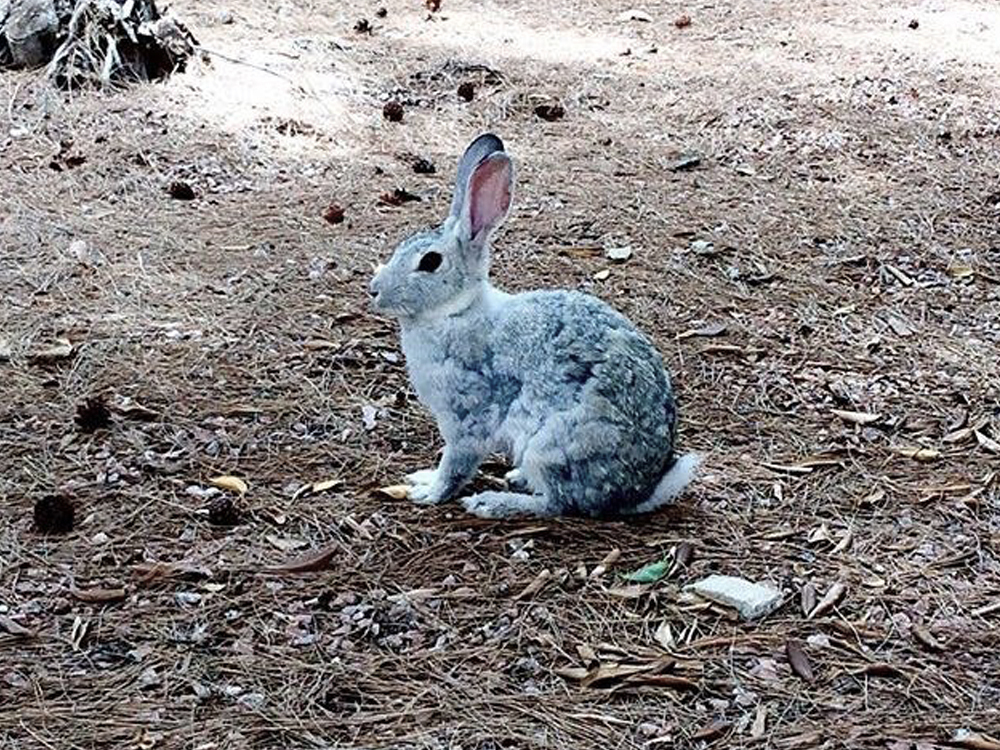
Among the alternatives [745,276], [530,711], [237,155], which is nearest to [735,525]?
[530,711]

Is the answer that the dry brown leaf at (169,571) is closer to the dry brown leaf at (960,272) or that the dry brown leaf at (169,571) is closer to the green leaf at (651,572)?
the green leaf at (651,572)

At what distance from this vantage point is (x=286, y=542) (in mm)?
3670

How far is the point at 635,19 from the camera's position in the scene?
9.22m

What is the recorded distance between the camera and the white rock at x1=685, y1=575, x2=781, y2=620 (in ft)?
11.0

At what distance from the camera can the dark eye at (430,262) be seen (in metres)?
3.73

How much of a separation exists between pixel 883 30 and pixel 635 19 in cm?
159

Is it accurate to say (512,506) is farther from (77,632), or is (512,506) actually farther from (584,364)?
(77,632)

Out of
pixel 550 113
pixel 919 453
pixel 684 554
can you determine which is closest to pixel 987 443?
pixel 919 453

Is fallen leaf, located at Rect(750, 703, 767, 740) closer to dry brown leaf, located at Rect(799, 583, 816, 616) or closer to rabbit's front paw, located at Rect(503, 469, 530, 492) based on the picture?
dry brown leaf, located at Rect(799, 583, 816, 616)

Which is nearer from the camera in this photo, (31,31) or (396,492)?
(396,492)

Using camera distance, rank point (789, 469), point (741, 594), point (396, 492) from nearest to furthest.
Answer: point (741, 594) → point (396, 492) → point (789, 469)

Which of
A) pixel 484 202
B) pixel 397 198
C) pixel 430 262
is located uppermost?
pixel 484 202

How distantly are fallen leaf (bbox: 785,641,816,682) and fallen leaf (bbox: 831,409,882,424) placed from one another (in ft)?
4.24

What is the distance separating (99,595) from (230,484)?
0.62 metres
